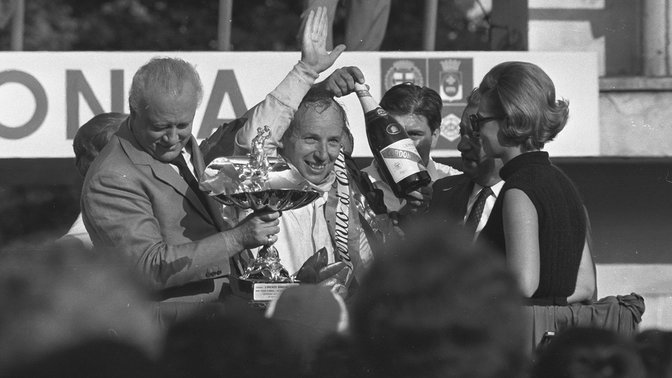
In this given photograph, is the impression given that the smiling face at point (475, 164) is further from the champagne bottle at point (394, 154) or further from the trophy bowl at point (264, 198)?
the trophy bowl at point (264, 198)

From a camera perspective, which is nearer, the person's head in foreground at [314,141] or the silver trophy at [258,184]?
the silver trophy at [258,184]

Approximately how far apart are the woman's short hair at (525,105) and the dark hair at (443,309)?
65.7 inches

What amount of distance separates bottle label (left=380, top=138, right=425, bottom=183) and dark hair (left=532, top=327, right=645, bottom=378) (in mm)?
1868

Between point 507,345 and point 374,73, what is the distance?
4.56 metres

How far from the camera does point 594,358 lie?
0.97 m

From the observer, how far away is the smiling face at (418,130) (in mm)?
3443

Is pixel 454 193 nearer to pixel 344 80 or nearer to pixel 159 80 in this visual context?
pixel 344 80

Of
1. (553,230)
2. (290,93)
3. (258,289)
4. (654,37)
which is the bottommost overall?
(258,289)

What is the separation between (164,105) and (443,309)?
1817mm

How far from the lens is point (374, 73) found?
517cm

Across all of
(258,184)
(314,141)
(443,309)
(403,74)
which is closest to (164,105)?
(258,184)

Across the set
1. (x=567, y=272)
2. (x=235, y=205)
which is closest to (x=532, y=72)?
(x=567, y=272)

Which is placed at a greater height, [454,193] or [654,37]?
[654,37]

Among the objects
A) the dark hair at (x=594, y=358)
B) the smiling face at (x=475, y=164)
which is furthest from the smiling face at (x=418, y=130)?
the dark hair at (x=594, y=358)
